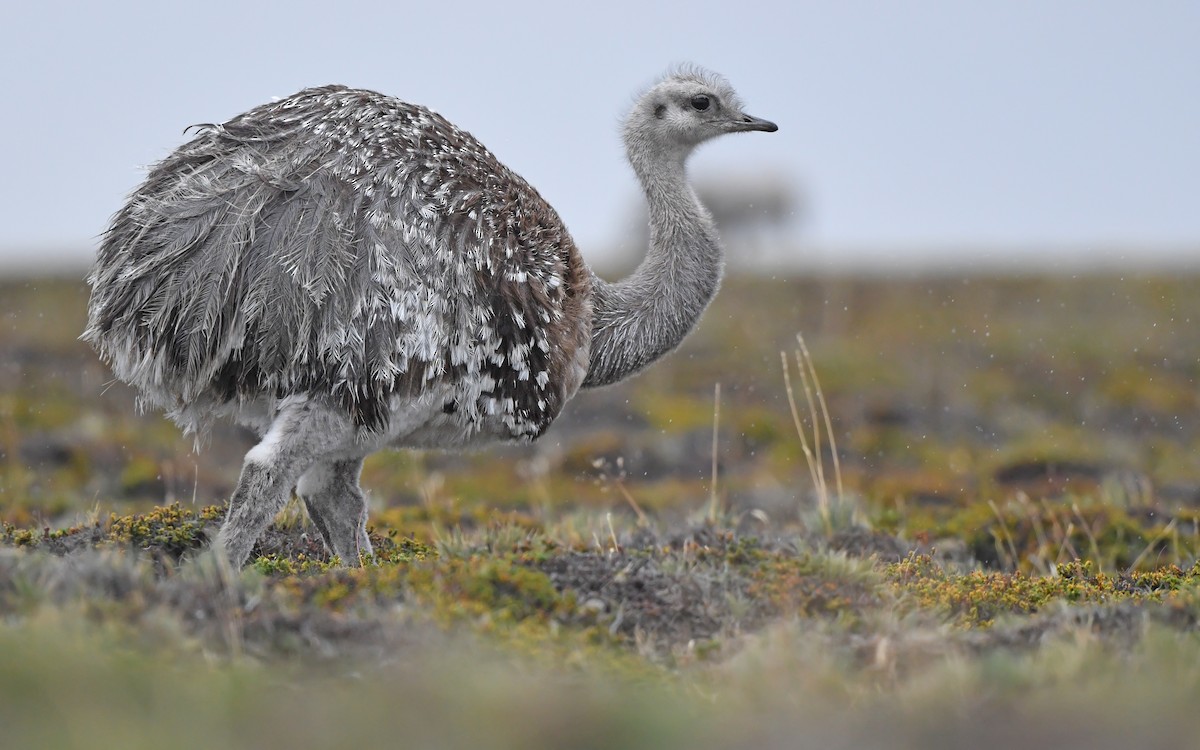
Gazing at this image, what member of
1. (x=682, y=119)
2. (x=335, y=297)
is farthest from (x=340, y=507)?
(x=682, y=119)

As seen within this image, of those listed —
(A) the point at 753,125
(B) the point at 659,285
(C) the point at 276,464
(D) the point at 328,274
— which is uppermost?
(A) the point at 753,125

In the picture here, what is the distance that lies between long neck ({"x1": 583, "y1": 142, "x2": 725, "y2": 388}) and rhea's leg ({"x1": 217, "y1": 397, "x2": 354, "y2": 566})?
2146 mm

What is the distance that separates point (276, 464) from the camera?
6480 millimetres

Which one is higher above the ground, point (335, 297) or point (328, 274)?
point (328, 274)

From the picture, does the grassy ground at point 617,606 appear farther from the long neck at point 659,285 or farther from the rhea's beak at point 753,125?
the rhea's beak at point 753,125

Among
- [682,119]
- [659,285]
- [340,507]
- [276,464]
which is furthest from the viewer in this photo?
[682,119]

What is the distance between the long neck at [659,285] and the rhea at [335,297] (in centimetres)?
53

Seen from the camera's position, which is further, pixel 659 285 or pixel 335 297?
pixel 659 285

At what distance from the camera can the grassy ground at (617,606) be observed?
4.29 m

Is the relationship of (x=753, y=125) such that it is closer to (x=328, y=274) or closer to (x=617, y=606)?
(x=328, y=274)

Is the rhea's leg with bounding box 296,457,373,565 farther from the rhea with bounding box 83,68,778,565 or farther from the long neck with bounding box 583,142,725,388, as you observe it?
the long neck with bounding box 583,142,725,388

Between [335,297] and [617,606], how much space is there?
202cm

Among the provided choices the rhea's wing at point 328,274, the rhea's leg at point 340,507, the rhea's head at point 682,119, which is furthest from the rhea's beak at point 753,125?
the rhea's leg at point 340,507

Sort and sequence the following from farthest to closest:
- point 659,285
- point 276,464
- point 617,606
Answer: point 659,285
point 276,464
point 617,606
